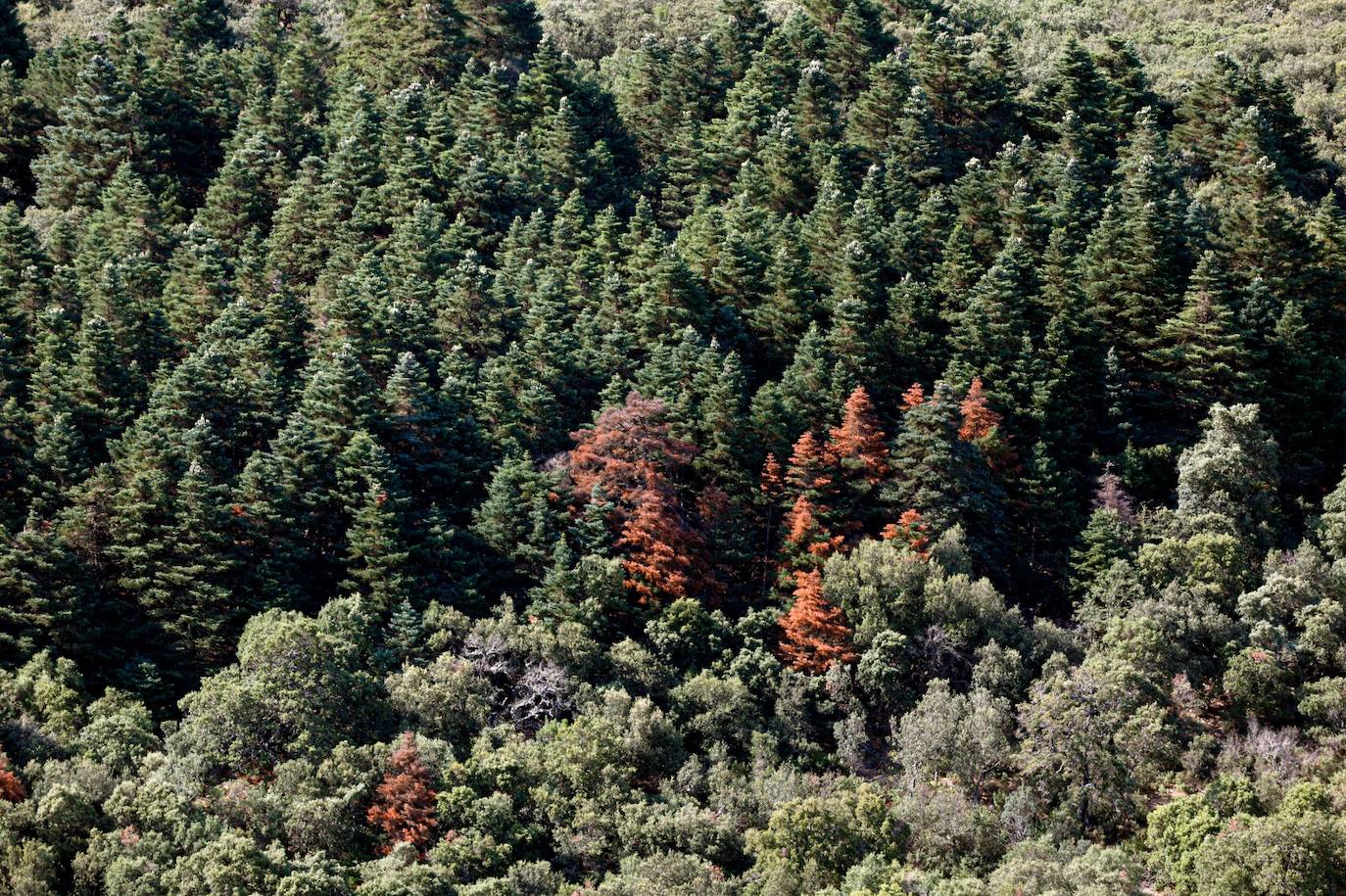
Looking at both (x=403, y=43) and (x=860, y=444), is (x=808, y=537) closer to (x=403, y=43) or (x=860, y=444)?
(x=860, y=444)

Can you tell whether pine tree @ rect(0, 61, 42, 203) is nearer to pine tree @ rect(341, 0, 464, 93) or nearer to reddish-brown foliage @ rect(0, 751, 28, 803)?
pine tree @ rect(341, 0, 464, 93)

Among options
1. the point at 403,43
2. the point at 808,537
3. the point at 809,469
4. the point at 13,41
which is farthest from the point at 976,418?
the point at 13,41

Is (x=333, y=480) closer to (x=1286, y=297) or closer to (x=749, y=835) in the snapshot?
(x=749, y=835)

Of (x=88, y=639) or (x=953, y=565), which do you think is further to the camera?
(x=953, y=565)

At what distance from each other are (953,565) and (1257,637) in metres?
13.8

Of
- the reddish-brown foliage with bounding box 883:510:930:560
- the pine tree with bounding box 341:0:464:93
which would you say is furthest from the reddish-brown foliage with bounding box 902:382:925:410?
the pine tree with bounding box 341:0:464:93

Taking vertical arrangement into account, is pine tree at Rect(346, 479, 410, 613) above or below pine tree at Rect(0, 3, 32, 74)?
below

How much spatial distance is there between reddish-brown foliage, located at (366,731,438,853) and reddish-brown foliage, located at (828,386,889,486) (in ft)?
92.9

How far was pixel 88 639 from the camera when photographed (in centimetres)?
7125

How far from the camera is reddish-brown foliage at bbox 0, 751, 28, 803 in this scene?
58062mm

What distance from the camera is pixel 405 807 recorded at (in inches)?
2381

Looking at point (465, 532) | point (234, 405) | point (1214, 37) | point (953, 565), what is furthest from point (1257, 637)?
point (1214, 37)

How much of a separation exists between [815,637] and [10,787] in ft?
110

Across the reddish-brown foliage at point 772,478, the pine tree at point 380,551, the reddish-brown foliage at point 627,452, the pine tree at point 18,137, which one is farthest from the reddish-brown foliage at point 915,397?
the pine tree at point 18,137
